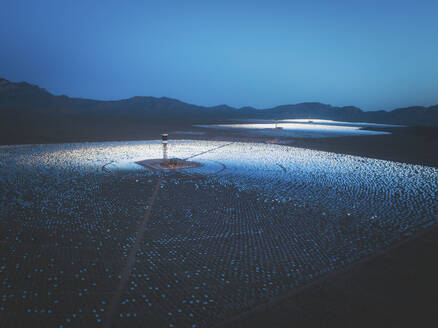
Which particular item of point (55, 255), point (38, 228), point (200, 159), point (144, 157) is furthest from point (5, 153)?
point (55, 255)

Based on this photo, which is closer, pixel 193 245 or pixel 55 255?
pixel 55 255

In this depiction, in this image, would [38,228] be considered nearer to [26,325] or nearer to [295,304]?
[26,325]

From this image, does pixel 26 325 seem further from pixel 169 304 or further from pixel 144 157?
pixel 144 157

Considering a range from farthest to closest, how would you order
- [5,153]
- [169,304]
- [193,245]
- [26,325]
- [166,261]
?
[5,153] → [193,245] → [166,261] → [169,304] → [26,325]

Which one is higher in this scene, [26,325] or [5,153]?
[5,153]

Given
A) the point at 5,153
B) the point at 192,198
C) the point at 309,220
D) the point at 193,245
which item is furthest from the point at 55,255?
the point at 5,153

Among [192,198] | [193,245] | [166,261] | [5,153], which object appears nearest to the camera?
[166,261]
